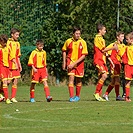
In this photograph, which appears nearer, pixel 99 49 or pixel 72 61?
pixel 72 61

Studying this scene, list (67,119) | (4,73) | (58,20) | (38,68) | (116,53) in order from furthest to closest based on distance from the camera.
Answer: (58,20) < (116,53) < (38,68) < (4,73) < (67,119)

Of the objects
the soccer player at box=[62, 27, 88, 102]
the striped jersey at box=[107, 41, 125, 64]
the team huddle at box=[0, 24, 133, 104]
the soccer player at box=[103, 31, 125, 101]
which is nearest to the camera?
the team huddle at box=[0, 24, 133, 104]

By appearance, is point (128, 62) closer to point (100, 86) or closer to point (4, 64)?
point (100, 86)

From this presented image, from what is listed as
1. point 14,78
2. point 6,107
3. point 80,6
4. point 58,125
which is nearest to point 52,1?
point 80,6

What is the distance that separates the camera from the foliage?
87.4ft

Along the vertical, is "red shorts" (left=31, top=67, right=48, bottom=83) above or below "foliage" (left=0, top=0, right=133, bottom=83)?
below

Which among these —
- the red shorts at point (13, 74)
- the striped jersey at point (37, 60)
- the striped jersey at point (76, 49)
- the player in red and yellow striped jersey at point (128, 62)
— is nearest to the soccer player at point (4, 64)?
the red shorts at point (13, 74)

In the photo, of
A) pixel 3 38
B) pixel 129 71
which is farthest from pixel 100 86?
pixel 3 38

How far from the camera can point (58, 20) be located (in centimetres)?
2695

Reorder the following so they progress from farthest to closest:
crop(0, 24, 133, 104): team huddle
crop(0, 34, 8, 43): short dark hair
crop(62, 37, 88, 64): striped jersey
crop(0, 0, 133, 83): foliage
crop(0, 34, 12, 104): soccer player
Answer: crop(0, 0, 133, 83): foliage < crop(62, 37, 88, 64): striped jersey < crop(0, 24, 133, 104): team huddle < crop(0, 34, 12, 104): soccer player < crop(0, 34, 8, 43): short dark hair

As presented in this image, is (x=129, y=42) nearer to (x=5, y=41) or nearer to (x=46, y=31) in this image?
(x=5, y=41)

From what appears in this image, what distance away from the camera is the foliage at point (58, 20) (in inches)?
1049

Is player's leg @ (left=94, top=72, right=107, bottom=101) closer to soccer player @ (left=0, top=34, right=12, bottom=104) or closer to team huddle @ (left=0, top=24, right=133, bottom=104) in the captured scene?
team huddle @ (left=0, top=24, right=133, bottom=104)

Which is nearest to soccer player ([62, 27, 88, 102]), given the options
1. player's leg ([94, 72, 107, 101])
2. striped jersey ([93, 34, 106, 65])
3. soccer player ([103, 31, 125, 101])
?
striped jersey ([93, 34, 106, 65])
